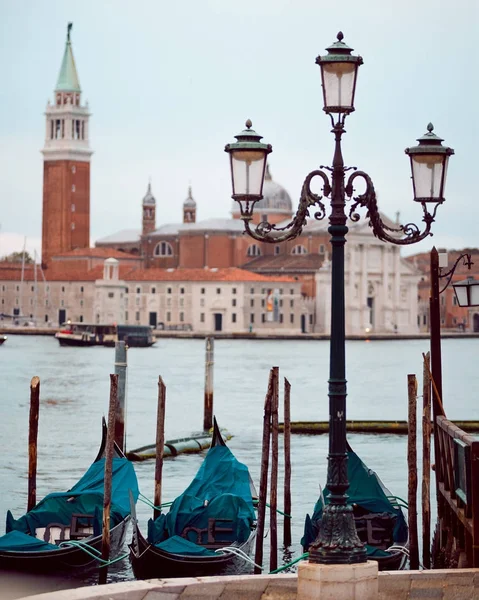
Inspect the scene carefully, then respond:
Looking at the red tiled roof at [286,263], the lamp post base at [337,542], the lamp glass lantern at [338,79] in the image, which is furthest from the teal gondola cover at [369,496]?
the red tiled roof at [286,263]

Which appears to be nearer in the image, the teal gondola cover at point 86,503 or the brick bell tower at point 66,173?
the teal gondola cover at point 86,503

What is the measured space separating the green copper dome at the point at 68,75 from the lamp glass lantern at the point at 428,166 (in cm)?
8197

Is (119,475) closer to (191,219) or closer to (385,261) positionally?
(385,261)

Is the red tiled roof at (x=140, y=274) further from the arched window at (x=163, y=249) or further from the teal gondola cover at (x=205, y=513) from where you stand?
the teal gondola cover at (x=205, y=513)

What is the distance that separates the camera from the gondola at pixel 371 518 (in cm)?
1008

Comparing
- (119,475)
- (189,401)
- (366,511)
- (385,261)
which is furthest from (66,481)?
(385,261)

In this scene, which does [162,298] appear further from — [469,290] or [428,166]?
[428,166]

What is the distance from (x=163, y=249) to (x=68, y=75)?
12499mm

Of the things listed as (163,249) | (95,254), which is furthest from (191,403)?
(163,249)

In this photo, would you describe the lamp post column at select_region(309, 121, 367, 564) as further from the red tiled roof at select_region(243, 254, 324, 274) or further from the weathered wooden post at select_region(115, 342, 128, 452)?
the red tiled roof at select_region(243, 254, 324, 274)

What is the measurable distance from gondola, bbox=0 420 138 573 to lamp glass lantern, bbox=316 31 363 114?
14.7 ft

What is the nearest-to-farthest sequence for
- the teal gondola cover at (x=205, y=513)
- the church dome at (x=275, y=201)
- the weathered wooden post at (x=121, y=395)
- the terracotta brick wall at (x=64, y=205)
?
the teal gondola cover at (x=205, y=513) < the weathered wooden post at (x=121, y=395) < the terracotta brick wall at (x=64, y=205) < the church dome at (x=275, y=201)

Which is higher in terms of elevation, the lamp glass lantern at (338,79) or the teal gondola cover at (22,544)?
the lamp glass lantern at (338,79)

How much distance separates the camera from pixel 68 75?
88.1 metres
